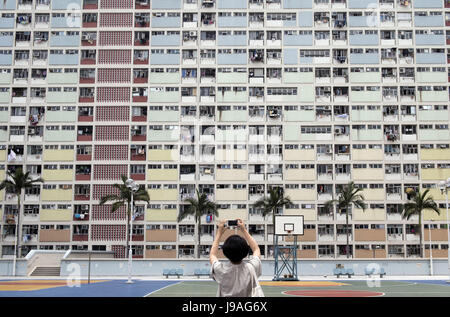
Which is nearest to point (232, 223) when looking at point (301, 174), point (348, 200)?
point (348, 200)

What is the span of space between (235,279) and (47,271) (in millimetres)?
55126

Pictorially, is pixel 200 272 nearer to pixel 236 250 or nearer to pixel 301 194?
pixel 301 194

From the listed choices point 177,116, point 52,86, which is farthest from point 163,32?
point 52,86

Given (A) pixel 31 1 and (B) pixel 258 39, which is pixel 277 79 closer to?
(B) pixel 258 39

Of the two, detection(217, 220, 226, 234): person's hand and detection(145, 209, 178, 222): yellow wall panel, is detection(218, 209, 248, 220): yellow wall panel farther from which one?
detection(217, 220, 226, 234): person's hand

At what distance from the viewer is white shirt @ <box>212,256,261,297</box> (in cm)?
458

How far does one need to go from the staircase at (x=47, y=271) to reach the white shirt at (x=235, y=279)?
5415 centimetres

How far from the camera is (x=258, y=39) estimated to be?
75.8m

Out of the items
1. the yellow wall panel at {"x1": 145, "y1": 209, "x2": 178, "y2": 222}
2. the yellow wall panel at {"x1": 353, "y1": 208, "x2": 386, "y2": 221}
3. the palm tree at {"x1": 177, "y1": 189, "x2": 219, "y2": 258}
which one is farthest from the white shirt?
the yellow wall panel at {"x1": 353, "y1": 208, "x2": 386, "y2": 221}

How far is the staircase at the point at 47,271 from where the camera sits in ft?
181
